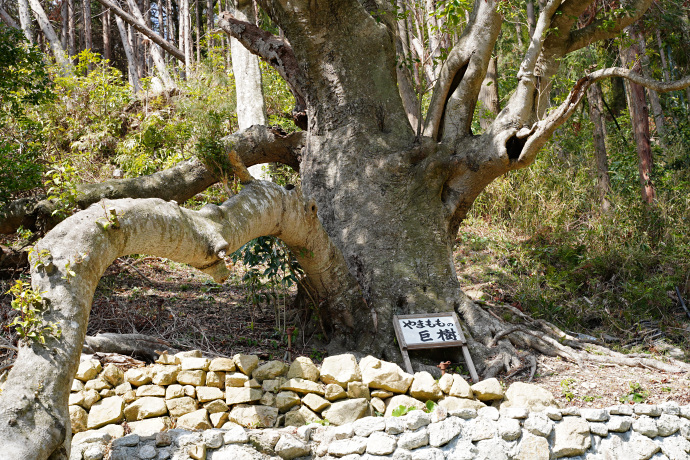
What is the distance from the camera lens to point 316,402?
12.8 ft

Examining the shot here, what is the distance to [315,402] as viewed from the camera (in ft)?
12.8

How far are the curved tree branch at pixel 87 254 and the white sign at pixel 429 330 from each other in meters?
1.23

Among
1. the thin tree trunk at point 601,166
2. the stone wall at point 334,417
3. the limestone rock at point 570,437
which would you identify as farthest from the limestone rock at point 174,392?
the thin tree trunk at point 601,166

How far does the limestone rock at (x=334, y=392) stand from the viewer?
3914 mm

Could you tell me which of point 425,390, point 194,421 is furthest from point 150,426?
point 425,390

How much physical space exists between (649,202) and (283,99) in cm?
662

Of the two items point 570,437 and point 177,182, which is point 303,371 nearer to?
point 570,437

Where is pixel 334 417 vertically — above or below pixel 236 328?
below

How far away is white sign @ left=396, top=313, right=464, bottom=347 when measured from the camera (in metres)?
4.92

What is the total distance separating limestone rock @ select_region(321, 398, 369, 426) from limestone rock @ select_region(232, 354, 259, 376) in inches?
23.2

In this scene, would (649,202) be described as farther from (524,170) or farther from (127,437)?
(127,437)

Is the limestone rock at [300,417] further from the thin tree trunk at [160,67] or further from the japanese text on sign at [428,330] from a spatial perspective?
the thin tree trunk at [160,67]

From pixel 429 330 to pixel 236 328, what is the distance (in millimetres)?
1996

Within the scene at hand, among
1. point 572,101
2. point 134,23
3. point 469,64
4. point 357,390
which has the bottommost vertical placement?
point 357,390
